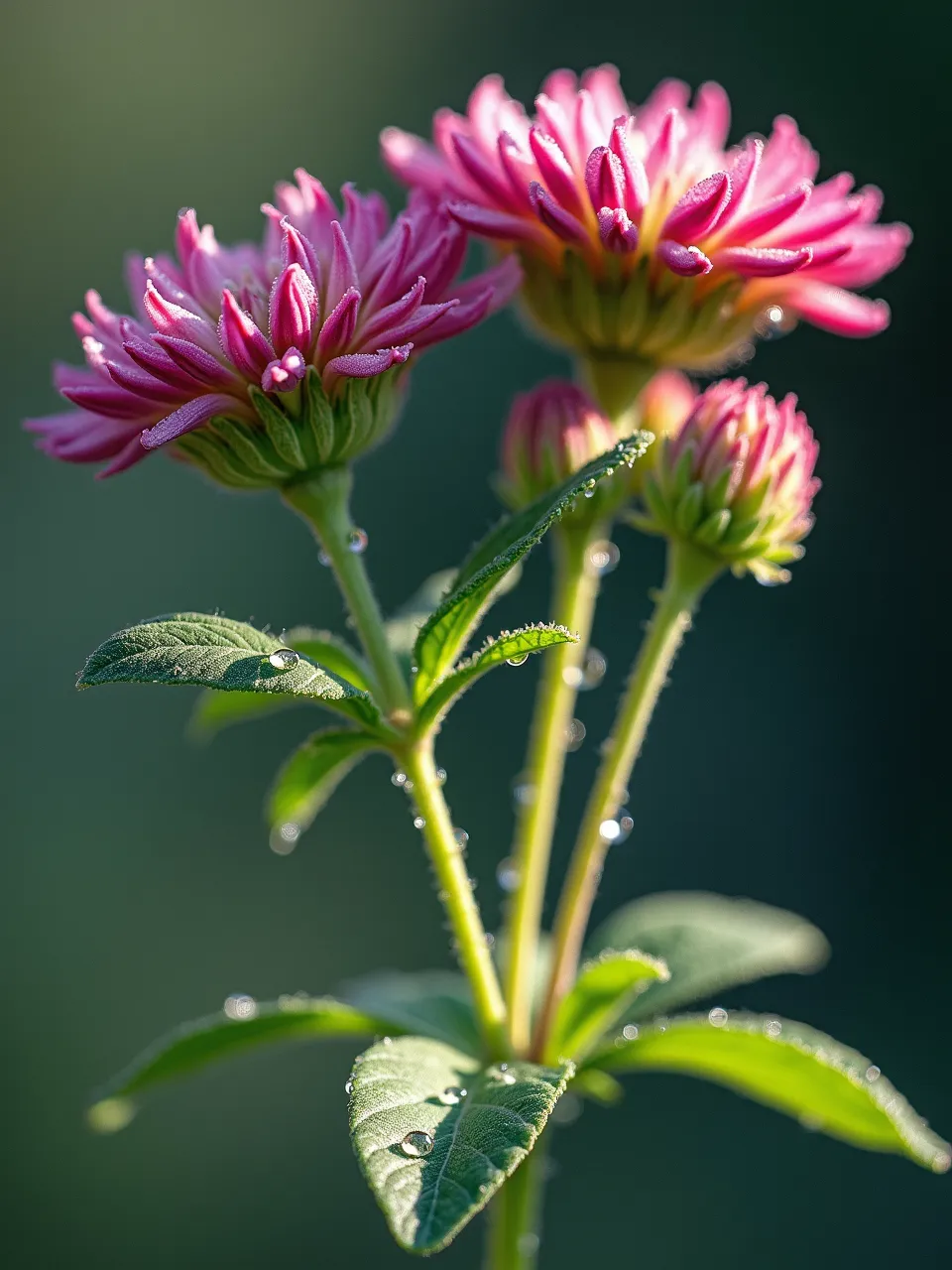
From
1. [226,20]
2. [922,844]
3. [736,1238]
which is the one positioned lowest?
[736,1238]

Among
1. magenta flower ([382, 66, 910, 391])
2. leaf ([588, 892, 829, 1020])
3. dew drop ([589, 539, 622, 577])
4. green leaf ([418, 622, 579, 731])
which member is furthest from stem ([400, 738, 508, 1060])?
magenta flower ([382, 66, 910, 391])

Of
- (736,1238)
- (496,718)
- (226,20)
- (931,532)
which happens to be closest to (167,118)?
(226,20)

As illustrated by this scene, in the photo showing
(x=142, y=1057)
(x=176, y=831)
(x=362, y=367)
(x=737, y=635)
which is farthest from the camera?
(x=737, y=635)

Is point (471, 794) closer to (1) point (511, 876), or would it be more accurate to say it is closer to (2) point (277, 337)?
(1) point (511, 876)

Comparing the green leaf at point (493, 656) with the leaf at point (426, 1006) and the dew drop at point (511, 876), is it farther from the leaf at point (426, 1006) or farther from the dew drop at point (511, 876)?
the leaf at point (426, 1006)

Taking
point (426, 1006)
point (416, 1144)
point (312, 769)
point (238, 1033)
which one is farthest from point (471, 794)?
point (416, 1144)

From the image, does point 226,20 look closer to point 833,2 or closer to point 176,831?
point 833,2
